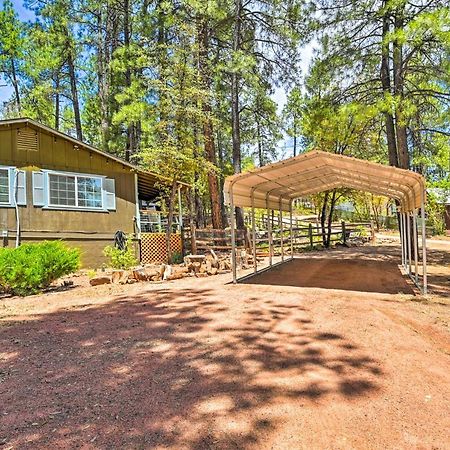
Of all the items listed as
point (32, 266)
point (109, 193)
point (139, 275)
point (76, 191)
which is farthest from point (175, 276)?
point (76, 191)

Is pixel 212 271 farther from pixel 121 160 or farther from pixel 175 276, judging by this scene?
pixel 121 160

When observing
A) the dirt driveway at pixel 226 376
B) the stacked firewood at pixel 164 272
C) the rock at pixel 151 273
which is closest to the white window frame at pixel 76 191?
the stacked firewood at pixel 164 272

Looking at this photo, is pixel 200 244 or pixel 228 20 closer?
pixel 200 244

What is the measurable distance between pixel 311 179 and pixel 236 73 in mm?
6034

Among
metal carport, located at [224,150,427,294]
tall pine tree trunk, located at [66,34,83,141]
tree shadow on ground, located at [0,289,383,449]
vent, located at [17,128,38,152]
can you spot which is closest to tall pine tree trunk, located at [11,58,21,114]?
tall pine tree trunk, located at [66,34,83,141]

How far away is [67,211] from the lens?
12227mm

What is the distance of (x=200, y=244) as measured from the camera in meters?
14.0

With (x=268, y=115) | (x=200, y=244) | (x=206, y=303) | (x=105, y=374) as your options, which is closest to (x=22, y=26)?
(x=268, y=115)

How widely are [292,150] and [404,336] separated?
33830mm

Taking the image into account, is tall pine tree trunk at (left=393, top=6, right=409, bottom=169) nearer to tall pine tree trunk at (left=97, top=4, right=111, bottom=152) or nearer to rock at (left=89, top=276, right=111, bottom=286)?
rock at (left=89, top=276, right=111, bottom=286)

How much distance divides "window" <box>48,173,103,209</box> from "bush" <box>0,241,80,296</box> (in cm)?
460

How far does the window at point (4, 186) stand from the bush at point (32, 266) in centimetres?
439

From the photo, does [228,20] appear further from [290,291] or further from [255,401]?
[255,401]

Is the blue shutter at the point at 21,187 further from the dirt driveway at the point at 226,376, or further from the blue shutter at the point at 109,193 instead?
the dirt driveway at the point at 226,376
